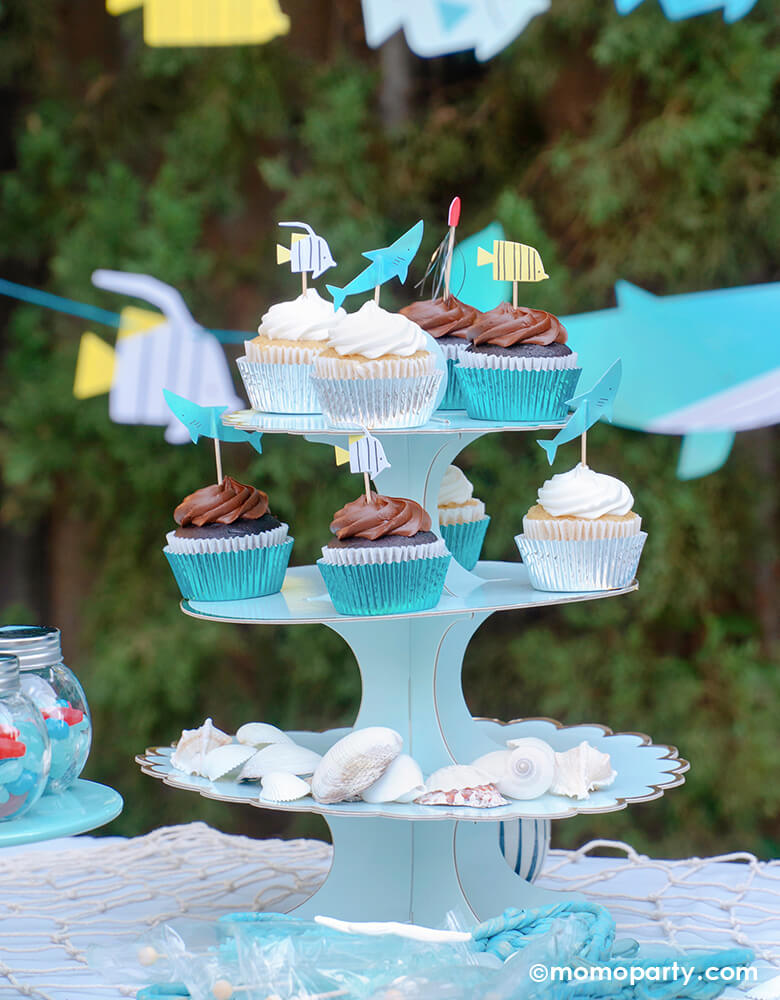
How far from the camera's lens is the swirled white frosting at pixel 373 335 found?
5.69 ft

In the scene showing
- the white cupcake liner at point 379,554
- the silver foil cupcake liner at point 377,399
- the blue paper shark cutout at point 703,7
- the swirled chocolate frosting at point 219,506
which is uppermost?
the blue paper shark cutout at point 703,7

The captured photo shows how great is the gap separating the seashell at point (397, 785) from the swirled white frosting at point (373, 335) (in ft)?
1.71

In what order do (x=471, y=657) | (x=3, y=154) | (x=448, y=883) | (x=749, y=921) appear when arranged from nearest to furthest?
(x=448, y=883) → (x=749, y=921) → (x=471, y=657) → (x=3, y=154)

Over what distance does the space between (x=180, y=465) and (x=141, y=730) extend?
632 millimetres

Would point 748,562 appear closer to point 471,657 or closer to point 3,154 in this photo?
point 471,657

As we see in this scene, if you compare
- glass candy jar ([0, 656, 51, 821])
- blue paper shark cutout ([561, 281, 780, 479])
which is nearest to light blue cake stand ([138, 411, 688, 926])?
glass candy jar ([0, 656, 51, 821])

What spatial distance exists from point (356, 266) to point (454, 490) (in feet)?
3.55

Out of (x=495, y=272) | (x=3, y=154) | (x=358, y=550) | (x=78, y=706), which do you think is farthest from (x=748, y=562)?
(x=3, y=154)

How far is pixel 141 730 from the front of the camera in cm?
321

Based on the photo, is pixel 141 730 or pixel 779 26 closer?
pixel 779 26

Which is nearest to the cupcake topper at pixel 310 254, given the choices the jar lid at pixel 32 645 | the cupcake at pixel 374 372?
the cupcake at pixel 374 372

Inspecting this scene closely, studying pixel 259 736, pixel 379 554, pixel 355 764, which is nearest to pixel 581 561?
pixel 379 554

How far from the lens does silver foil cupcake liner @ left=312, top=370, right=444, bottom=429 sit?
1745mm

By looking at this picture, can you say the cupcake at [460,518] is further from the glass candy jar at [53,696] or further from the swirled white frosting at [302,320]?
the glass candy jar at [53,696]
